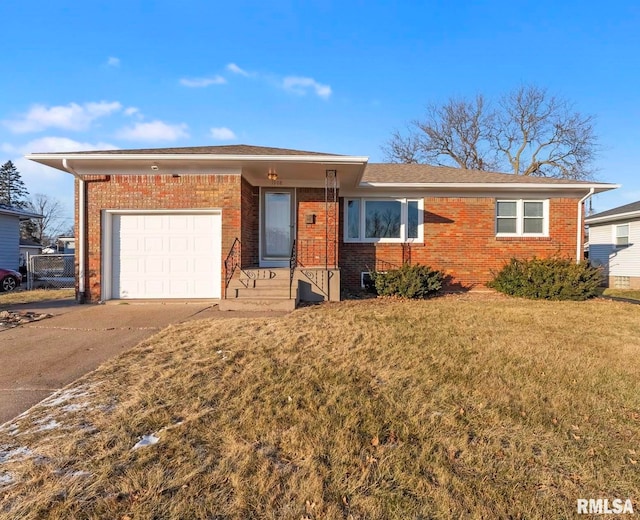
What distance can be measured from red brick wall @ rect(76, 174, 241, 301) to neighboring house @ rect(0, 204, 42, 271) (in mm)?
11801

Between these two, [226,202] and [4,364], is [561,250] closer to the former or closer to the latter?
[226,202]

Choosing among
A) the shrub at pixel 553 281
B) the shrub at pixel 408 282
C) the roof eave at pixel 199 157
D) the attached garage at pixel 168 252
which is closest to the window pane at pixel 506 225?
the shrub at pixel 553 281

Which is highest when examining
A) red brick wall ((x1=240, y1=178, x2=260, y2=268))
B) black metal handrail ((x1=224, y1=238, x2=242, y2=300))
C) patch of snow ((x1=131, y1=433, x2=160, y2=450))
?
red brick wall ((x1=240, y1=178, x2=260, y2=268))

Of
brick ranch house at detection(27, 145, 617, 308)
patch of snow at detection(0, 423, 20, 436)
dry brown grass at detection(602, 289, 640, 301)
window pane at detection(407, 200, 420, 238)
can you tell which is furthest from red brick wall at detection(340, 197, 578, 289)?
patch of snow at detection(0, 423, 20, 436)

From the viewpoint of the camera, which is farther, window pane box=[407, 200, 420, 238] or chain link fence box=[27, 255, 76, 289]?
chain link fence box=[27, 255, 76, 289]

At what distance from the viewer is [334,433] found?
2.92 m

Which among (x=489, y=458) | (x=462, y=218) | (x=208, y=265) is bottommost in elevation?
(x=489, y=458)

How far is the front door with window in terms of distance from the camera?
35.5ft

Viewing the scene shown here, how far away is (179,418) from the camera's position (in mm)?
3100

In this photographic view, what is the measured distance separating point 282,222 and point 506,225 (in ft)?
21.8

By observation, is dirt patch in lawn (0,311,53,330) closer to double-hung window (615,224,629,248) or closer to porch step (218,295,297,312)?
porch step (218,295,297,312)

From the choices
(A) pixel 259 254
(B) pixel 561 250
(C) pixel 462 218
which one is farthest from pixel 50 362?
(B) pixel 561 250

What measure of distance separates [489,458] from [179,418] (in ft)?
7.61

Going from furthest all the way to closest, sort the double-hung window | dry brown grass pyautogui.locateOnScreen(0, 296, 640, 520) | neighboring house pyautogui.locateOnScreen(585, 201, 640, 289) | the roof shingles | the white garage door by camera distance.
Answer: the double-hung window, neighboring house pyautogui.locateOnScreen(585, 201, 640, 289), the roof shingles, the white garage door, dry brown grass pyautogui.locateOnScreen(0, 296, 640, 520)
